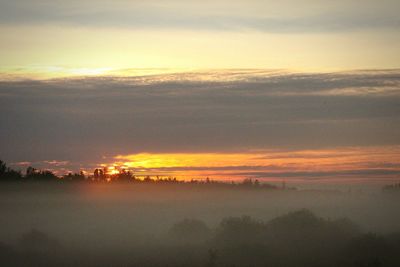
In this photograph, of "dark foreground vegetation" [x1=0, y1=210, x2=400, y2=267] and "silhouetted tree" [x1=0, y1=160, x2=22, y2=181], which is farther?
"silhouetted tree" [x1=0, y1=160, x2=22, y2=181]

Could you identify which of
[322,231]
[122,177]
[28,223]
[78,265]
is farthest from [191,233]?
[122,177]

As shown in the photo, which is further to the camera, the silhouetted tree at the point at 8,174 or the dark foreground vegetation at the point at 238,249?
the silhouetted tree at the point at 8,174

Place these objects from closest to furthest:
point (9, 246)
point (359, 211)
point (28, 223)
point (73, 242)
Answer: point (9, 246) → point (73, 242) → point (28, 223) → point (359, 211)

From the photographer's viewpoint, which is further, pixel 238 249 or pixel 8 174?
pixel 8 174

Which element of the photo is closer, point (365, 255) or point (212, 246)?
point (365, 255)

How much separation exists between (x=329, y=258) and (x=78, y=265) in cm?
1844

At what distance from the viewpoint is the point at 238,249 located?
233 feet

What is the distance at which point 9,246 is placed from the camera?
71.1 m

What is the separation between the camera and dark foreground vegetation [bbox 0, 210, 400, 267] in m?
63.6

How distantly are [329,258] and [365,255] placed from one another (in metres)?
3.81

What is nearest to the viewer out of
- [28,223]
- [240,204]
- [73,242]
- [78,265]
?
[78,265]

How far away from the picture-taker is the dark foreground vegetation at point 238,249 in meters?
63.6

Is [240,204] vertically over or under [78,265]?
under

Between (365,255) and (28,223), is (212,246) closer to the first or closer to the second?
(365,255)
